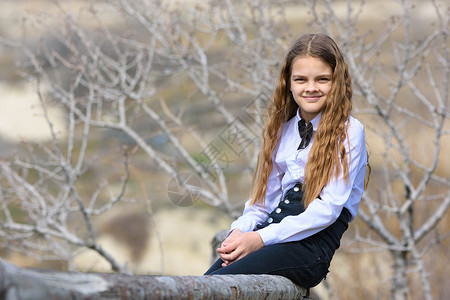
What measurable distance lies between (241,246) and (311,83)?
22.3 inches

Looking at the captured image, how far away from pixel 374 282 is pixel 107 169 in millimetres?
4598

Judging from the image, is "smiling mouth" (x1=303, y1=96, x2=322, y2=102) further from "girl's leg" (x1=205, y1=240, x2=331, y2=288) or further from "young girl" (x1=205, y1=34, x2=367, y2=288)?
"girl's leg" (x1=205, y1=240, x2=331, y2=288)

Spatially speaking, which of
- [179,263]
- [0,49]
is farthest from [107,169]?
[0,49]

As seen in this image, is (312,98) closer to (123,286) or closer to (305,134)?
(305,134)

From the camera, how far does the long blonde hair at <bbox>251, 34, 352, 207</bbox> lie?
1.99 metres

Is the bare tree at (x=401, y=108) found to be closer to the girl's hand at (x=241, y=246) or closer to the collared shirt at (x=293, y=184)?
the collared shirt at (x=293, y=184)

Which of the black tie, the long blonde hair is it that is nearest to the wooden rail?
the long blonde hair

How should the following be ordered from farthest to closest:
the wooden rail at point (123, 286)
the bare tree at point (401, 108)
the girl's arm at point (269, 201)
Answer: the bare tree at point (401, 108), the girl's arm at point (269, 201), the wooden rail at point (123, 286)

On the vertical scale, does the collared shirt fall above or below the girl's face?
below

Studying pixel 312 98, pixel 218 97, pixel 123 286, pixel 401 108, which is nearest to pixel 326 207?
pixel 312 98

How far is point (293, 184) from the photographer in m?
2.12

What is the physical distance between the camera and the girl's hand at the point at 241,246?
77.7 inches

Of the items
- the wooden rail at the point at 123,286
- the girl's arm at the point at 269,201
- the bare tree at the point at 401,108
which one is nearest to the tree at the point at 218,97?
the bare tree at the point at 401,108

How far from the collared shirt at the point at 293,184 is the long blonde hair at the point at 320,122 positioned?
21 millimetres
